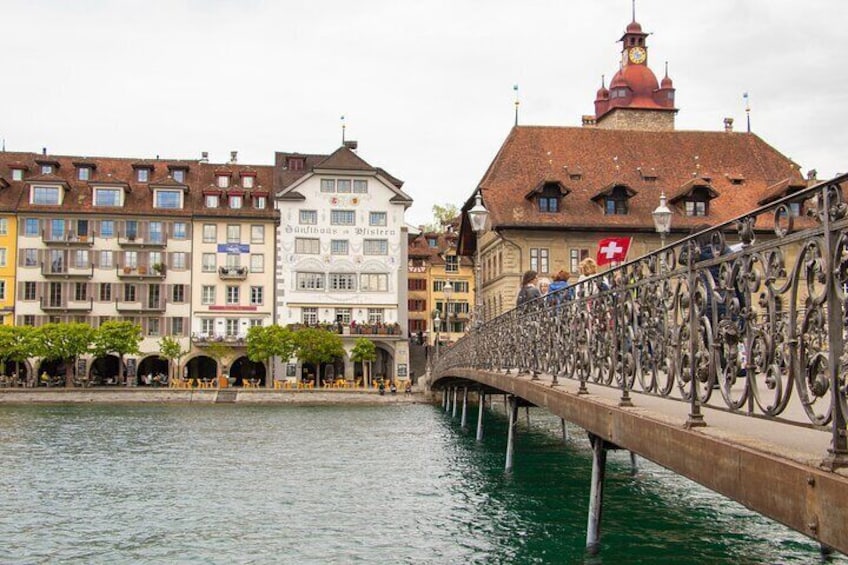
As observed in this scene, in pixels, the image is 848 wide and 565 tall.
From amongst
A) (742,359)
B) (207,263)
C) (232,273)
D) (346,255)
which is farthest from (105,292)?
(742,359)

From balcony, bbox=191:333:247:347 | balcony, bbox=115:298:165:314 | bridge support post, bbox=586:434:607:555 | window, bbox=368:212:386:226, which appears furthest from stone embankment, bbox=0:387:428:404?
bridge support post, bbox=586:434:607:555

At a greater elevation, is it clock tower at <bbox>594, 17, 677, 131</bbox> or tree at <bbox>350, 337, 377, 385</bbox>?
clock tower at <bbox>594, 17, 677, 131</bbox>

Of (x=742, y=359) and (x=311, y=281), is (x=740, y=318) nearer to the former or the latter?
(x=742, y=359)

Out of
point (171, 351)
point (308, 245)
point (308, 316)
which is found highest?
point (308, 245)

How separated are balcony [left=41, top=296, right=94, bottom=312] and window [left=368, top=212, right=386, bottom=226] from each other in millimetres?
20849

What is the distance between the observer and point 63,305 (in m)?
69.0

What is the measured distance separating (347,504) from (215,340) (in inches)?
1977

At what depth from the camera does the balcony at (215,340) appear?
69812 millimetres

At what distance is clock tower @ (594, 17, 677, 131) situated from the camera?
8100 cm

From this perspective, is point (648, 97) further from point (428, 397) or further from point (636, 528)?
point (636, 528)

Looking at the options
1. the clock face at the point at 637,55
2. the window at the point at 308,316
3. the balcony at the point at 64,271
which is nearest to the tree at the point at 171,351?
the balcony at the point at 64,271

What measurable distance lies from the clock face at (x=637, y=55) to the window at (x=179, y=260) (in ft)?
135

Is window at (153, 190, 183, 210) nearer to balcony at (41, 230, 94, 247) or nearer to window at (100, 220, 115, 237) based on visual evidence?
window at (100, 220, 115, 237)

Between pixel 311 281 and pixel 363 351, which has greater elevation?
pixel 311 281
